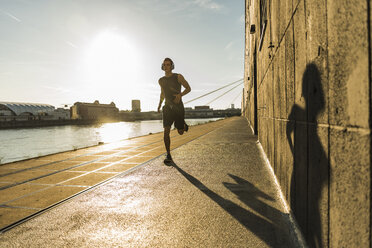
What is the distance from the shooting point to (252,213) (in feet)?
6.12

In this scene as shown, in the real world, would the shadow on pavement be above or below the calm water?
above

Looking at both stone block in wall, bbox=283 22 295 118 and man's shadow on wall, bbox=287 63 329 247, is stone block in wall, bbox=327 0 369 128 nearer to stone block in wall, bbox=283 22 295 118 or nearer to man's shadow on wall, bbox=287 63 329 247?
man's shadow on wall, bbox=287 63 329 247

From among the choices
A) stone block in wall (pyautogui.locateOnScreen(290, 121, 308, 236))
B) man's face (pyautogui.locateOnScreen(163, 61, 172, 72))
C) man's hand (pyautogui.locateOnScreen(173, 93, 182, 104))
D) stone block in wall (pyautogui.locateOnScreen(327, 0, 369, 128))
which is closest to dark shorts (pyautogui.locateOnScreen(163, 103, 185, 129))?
man's hand (pyautogui.locateOnScreen(173, 93, 182, 104))

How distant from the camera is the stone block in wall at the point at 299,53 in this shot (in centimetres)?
133

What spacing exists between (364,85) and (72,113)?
107582 millimetres

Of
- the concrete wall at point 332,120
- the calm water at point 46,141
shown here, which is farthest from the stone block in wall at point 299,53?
the calm water at point 46,141

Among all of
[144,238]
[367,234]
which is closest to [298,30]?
A: [367,234]

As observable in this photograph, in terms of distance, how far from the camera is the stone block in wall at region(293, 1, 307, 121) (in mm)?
1333

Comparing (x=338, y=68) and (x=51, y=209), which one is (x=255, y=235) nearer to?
(x=338, y=68)

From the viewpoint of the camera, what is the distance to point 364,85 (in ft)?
2.25

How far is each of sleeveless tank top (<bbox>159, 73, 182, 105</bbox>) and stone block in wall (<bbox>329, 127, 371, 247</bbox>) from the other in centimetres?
333

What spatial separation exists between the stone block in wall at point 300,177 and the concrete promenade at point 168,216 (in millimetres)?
144

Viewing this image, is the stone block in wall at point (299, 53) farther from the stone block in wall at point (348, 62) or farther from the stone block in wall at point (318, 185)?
the stone block in wall at point (348, 62)

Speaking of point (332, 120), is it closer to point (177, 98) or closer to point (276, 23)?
point (276, 23)
